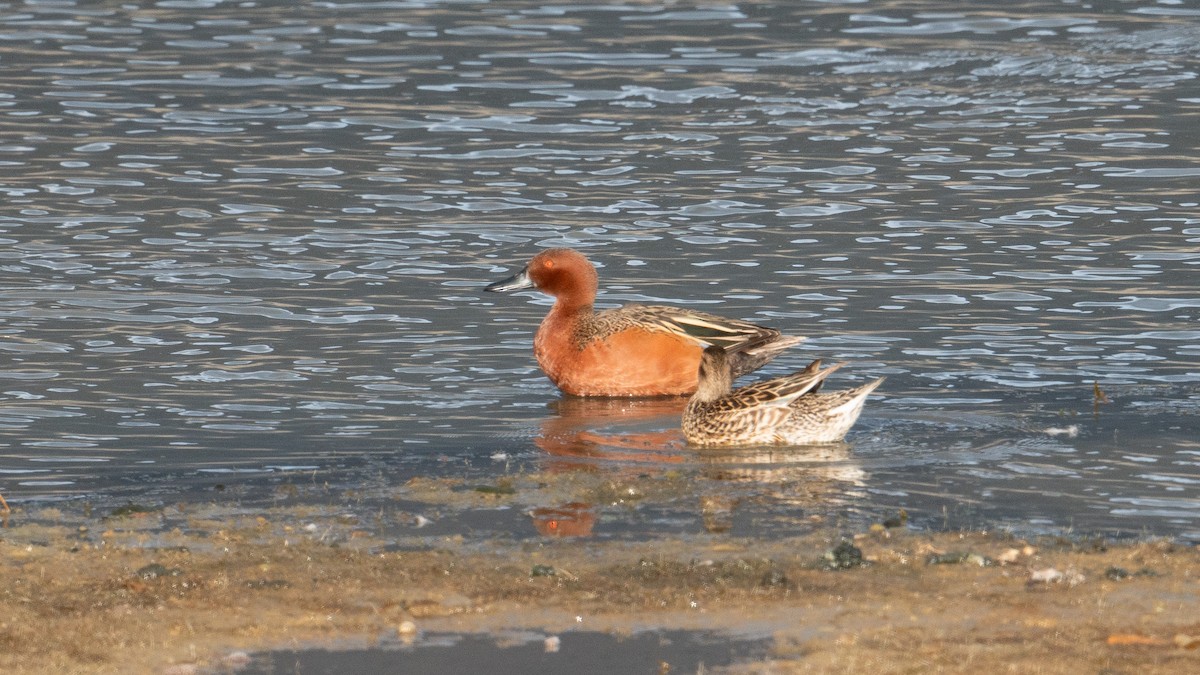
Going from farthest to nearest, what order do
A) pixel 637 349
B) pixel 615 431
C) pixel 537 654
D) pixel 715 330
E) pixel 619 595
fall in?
1. pixel 637 349
2. pixel 715 330
3. pixel 615 431
4. pixel 619 595
5. pixel 537 654

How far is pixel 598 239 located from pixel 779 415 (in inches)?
240

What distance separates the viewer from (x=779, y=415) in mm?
10656

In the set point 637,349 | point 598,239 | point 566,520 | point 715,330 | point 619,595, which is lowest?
point 598,239

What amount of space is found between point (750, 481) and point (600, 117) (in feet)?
40.3

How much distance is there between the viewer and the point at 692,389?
12953 mm

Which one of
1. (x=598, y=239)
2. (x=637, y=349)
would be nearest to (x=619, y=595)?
(x=637, y=349)

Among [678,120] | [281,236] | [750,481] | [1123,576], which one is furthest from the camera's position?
[678,120]

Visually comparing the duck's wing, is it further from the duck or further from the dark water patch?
the dark water patch

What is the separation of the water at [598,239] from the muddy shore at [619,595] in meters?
0.59

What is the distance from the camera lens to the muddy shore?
677 centimetres

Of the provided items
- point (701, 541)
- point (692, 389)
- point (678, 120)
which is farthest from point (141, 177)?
point (701, 541)

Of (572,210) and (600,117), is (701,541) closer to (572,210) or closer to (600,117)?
(572,210)

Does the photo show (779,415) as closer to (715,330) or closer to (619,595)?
(715,330)

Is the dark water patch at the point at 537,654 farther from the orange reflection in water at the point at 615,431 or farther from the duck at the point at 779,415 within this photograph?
the duck at the point at 779,415
